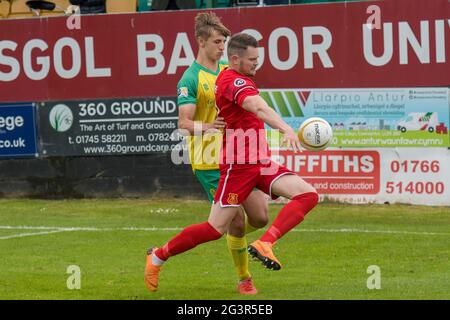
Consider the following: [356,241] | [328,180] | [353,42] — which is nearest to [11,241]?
[356,241]

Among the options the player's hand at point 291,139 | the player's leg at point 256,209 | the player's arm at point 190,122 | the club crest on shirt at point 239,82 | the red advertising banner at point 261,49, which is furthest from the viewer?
the red advertising banner at point 261,49

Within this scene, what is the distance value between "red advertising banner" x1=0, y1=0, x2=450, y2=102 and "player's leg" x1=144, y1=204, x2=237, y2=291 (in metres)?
7.96

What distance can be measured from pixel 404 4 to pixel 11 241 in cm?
723

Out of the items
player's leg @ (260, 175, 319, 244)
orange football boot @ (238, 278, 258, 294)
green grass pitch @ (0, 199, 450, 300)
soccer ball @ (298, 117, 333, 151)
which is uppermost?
soccer ball @ (298, 117, 333, 151)

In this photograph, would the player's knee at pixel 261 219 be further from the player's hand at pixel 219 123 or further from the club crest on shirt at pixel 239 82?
the club crest on shirt at pixel 239 82

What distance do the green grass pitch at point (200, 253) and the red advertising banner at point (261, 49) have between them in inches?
80.1

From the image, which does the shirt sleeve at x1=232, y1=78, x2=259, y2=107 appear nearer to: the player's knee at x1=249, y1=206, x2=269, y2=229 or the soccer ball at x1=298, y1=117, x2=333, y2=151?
the soccer ball at x1=298, y1=117, x2=333, y2=151

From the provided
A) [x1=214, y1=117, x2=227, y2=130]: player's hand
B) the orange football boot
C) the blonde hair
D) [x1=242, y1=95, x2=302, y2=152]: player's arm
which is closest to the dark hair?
[x1=242, y1=95, x2=302, y2=152]: player's arm

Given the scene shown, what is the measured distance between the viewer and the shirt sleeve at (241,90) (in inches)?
337

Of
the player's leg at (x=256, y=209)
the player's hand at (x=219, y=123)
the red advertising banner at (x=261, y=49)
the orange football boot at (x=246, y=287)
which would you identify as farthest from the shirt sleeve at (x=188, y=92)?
the red advertising banner at (x=261, y=49)

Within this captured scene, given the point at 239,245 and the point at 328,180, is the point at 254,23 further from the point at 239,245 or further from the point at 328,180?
the point at 239,245

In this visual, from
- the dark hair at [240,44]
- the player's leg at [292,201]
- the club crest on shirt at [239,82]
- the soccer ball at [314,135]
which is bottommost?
the player's leg at [292,201]

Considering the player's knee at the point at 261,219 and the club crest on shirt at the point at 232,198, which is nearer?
→ the club crest on shirt at the point at 232,198

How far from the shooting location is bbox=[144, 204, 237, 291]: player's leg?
8828 mm
